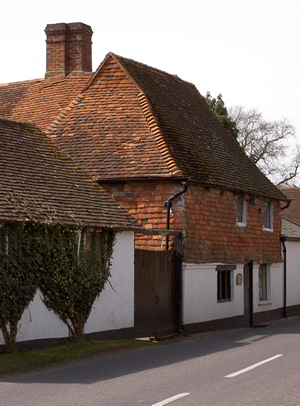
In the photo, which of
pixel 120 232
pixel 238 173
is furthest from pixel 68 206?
pixel 238 173

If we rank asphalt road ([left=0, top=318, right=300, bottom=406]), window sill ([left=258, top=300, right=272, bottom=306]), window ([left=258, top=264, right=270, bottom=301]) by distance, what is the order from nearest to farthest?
asphalt road ([left=0, top=318, right=300, bottom=406]) → window sill ([left=258, top=300, right=272, bottom=306]) → window ([left=258, top=264, right=270, bottom=301])

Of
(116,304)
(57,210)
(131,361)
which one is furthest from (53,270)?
(131,361)

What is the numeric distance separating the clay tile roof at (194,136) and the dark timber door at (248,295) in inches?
109

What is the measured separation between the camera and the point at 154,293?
16.9 m

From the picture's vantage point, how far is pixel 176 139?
2011cm

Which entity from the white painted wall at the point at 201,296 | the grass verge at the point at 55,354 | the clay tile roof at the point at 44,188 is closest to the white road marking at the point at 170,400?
the grass verge at the point at 55,354

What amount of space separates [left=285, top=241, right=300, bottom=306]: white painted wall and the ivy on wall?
13.9 metres

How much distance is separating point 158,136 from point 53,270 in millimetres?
7614

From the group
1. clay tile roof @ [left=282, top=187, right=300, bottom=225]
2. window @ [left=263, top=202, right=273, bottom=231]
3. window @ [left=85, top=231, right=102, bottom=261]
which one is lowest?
window @ [left=85, top=231, right=102, bottom=261]

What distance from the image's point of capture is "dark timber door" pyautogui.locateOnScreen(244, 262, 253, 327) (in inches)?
884

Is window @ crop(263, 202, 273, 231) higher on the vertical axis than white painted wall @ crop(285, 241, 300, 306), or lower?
higher

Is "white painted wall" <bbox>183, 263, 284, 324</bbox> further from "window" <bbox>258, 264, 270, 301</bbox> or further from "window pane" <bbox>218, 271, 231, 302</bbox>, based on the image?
"window" <bbox>258, 264, 270, 301</bbox>

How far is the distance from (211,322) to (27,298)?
8461mm

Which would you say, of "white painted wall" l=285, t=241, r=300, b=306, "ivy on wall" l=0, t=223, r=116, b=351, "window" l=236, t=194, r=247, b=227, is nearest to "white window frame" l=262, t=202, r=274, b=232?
"white painted wall" l=285, t=241, r=300, b=306
